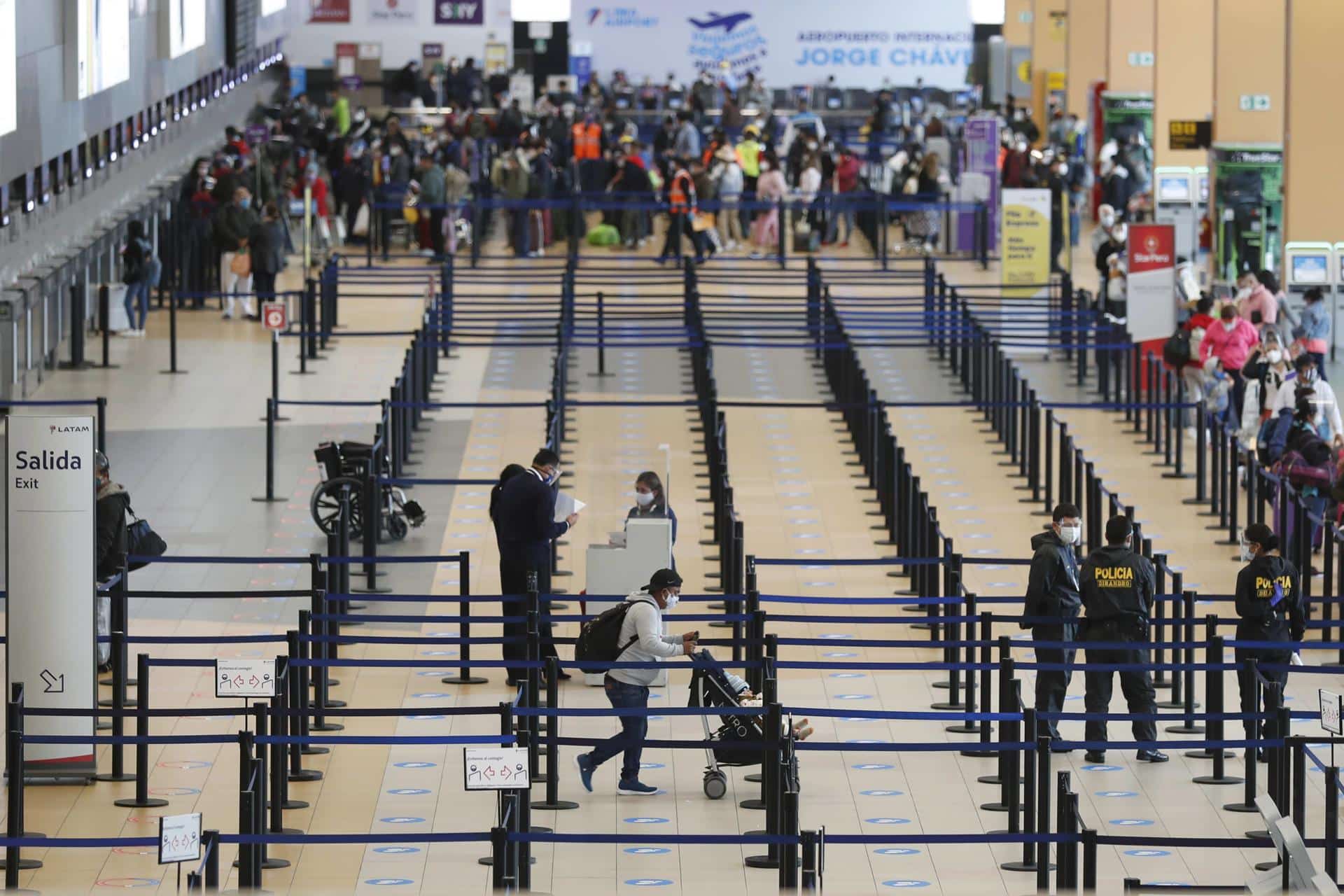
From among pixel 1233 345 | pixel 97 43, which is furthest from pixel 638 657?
pixel 97 43

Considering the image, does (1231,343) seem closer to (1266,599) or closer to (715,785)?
(1266,599)

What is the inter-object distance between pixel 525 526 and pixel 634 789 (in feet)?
9.94

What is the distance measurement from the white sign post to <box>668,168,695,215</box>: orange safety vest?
72.8 feet

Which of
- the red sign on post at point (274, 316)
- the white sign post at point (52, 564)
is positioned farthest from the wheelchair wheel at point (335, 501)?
the white sign post at point (52, 564)

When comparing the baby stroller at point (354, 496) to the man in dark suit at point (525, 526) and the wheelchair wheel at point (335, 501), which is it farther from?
the man in dark suit at point (525, 526)

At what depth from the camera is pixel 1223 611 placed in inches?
639

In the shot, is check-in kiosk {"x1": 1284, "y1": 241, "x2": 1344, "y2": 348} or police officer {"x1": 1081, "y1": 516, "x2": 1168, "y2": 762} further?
check-in kiosk {"x1": 1284, "y1": 241, "x2": 1344, "y2": 348}

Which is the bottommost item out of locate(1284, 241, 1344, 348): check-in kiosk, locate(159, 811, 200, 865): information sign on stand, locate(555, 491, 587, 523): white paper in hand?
locate(159, 811, 200, 865): information sign on stand

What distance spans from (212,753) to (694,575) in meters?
5.23

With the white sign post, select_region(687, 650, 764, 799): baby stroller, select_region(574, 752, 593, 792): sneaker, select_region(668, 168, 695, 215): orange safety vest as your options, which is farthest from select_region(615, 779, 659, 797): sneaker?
select_region(668, 168, 695, 215): orange safety vest

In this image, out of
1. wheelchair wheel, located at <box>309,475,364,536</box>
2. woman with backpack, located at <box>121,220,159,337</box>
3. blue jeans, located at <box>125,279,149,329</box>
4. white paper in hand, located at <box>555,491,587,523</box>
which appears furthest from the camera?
blue jeans, located at <box>125,279,149,329</box>

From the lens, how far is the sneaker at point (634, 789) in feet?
40.4

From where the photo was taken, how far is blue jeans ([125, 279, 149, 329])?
2812 cm

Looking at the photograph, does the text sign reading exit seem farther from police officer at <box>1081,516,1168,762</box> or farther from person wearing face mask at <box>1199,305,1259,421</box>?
person wearing face mask at <box>1199,305,1259,421</box>
